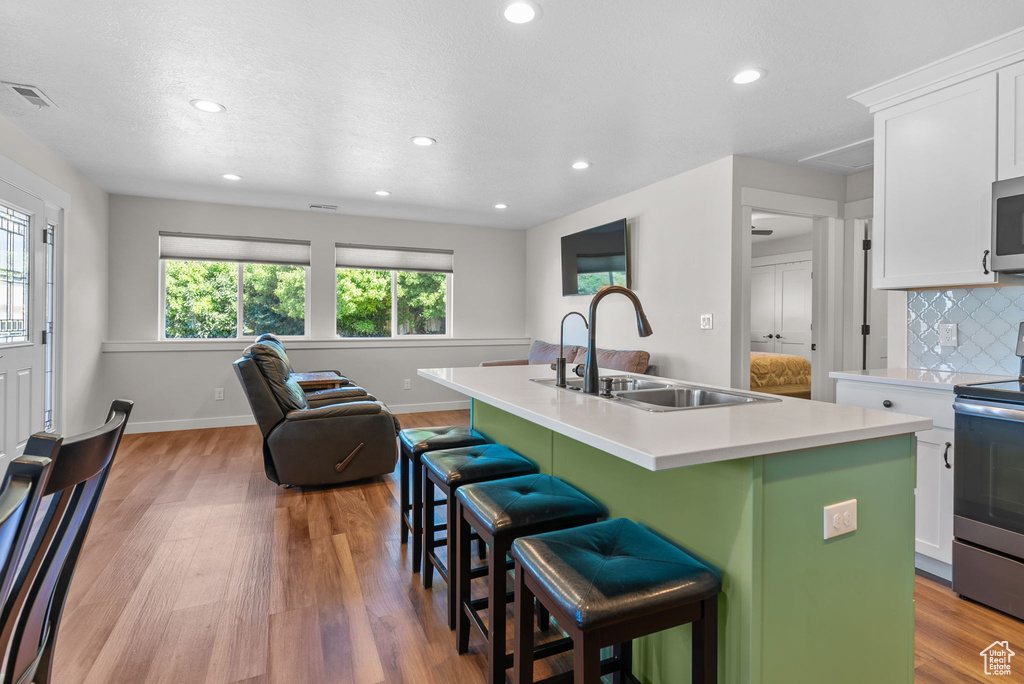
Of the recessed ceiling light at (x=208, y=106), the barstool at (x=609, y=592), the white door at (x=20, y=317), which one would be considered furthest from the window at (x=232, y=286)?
the barstool at (x=609, y=592)

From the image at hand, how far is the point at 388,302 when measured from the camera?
6238 millimetres

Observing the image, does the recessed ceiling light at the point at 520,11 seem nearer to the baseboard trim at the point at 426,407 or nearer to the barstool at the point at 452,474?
the barstool at the point at 452,474

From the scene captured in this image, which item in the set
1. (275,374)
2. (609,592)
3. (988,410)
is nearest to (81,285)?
(275,374)

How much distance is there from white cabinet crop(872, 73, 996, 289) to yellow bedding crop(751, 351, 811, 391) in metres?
2.79

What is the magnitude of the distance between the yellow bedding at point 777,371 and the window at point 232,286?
4.97 meters

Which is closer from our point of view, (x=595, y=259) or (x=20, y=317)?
(x=20, y=317)

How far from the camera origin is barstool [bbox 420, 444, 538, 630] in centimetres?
181

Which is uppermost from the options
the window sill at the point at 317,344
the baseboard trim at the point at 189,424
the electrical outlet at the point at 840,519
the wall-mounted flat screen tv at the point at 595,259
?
the wall-mounted flat screen tv at the point at 595,259

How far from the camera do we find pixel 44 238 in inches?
146

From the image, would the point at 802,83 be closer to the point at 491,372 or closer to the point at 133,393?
the point at 491,372

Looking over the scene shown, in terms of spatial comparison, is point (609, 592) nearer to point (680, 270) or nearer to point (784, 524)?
point (784, 524)

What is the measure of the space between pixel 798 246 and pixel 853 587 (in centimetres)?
770

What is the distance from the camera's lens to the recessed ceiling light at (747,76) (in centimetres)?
253

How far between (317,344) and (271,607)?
4065 millimetres
